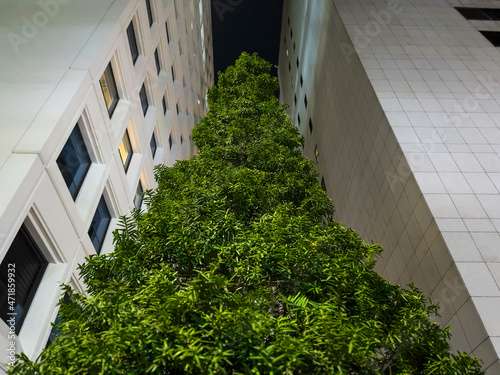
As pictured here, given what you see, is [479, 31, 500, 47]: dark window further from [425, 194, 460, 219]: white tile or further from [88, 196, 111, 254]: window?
[88, 196, 111, 254]: window

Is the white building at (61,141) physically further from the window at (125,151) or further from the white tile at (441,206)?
the white tile at (441,206)

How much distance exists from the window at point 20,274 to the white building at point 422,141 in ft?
29.2

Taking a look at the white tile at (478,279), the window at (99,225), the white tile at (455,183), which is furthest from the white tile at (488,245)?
the window at (99,225)

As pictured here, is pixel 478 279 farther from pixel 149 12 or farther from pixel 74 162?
pixel 149 12

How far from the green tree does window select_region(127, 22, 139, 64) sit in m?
7.62

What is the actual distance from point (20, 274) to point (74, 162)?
10.7 feet

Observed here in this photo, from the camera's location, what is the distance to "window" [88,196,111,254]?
31.6 feet

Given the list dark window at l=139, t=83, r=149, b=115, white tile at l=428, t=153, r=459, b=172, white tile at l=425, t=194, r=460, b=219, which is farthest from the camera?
dark window at l=139, t=83, r=149, b=115

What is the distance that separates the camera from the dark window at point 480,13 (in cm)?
1585

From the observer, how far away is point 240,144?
10.3m

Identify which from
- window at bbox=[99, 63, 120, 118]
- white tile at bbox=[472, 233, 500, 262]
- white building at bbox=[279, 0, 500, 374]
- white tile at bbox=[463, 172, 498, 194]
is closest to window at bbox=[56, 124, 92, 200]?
window at bbox=[99, 63, 120, 118]

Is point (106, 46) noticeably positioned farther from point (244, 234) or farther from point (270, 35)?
point (270, 35)

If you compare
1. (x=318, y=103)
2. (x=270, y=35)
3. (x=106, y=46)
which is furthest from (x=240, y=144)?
(x=270, y=35)

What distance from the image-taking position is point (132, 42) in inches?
511
